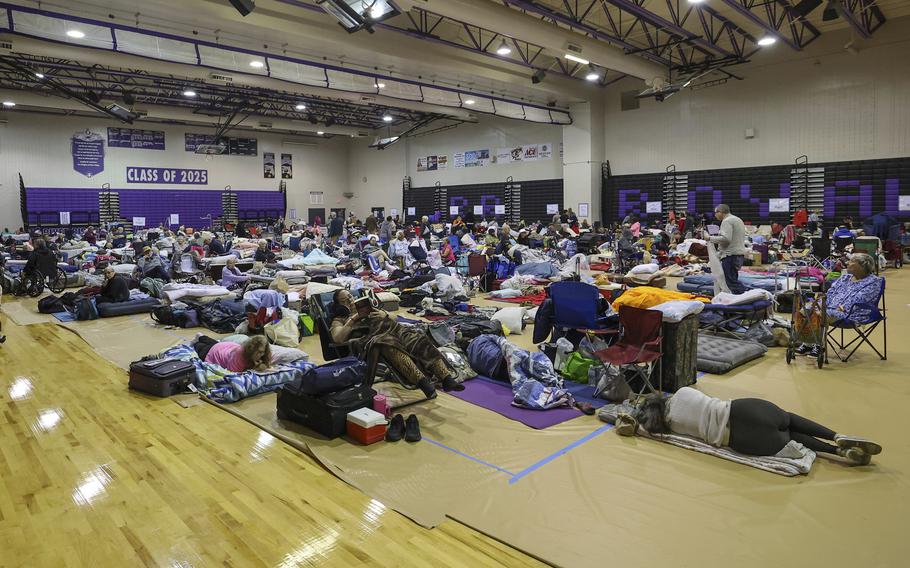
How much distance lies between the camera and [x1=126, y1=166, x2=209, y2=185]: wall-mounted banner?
74.3ft

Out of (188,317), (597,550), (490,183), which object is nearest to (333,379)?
(597,550)

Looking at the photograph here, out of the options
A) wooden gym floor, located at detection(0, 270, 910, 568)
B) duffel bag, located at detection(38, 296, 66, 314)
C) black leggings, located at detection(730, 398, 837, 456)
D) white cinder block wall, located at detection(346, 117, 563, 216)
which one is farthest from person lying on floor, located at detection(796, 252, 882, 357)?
white cinder block wall, located at detection(346, 117, 563, 216)

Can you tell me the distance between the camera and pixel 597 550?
8.12 feet

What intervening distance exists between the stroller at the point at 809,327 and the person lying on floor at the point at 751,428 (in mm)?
1978

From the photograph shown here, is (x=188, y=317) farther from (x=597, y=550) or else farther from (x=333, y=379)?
(x=597, y=550)

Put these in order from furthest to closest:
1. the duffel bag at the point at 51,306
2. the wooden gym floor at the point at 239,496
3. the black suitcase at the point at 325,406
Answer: the duffel bag at the point at 51,306 → the black suitcase at the point at 325,406 → the wooden gym floor at the point at 239,496

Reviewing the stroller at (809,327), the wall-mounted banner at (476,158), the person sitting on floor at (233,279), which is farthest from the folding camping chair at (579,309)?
the wall-mounted banner at (476,158)

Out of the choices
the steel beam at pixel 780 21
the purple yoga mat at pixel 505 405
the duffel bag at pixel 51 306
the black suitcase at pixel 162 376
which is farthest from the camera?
the steel beam at pixel 780 21

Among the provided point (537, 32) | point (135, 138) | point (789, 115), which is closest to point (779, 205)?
point (789, 115)

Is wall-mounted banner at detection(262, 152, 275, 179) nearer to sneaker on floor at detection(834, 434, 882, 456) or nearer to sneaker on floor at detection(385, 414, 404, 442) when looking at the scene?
sneaker on floor at detection(385, 414, 404, 442)

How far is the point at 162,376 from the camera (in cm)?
470

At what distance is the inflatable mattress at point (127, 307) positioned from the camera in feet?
27.0

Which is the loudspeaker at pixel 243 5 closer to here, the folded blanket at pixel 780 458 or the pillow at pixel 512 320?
the pillow at pixel 512 320

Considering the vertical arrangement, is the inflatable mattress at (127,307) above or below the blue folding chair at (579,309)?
below
